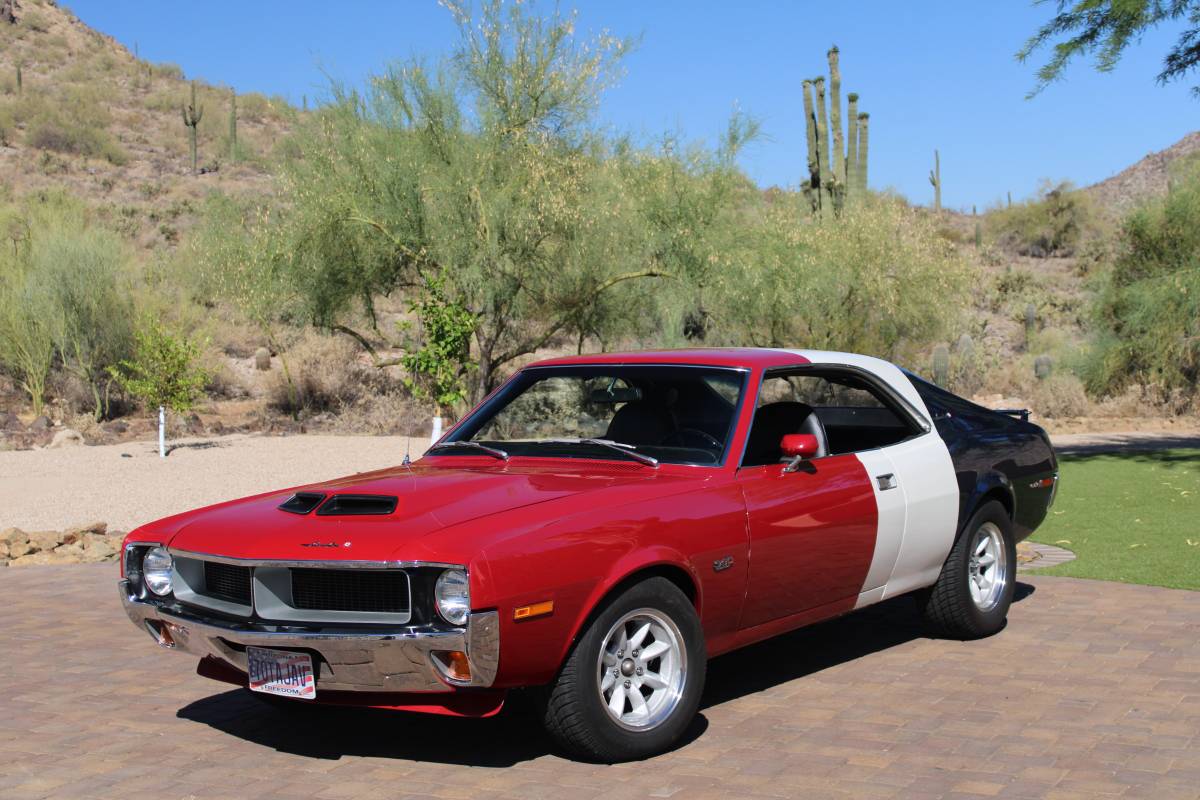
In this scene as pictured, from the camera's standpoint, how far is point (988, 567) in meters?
7.24

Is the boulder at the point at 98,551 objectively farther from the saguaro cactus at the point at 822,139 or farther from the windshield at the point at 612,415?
the saguaro cactus at the point at 822,139

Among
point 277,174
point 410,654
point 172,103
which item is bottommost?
point 410,654

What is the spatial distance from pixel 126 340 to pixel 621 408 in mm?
22473

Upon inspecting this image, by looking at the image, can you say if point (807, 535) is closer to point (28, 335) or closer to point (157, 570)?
point (157, 570)

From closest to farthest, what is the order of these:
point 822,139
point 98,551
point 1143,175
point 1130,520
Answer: point 98,551
point 1130,520
point 822,139
point 1143,175

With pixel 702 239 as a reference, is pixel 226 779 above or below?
Result: below

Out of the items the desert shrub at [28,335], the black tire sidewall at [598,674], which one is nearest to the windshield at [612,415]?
the black tire sidewall at [598,674]

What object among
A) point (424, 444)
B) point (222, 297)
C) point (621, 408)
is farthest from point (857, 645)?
point (222, 297)

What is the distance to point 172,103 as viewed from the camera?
66.6m

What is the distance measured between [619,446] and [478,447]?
2.39 ft

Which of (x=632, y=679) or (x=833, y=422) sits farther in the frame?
(x=833, y=422)

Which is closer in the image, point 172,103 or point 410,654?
point 410,654

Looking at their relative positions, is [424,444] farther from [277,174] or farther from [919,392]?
[919,392]

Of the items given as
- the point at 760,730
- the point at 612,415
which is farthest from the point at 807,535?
the point at 612,415
